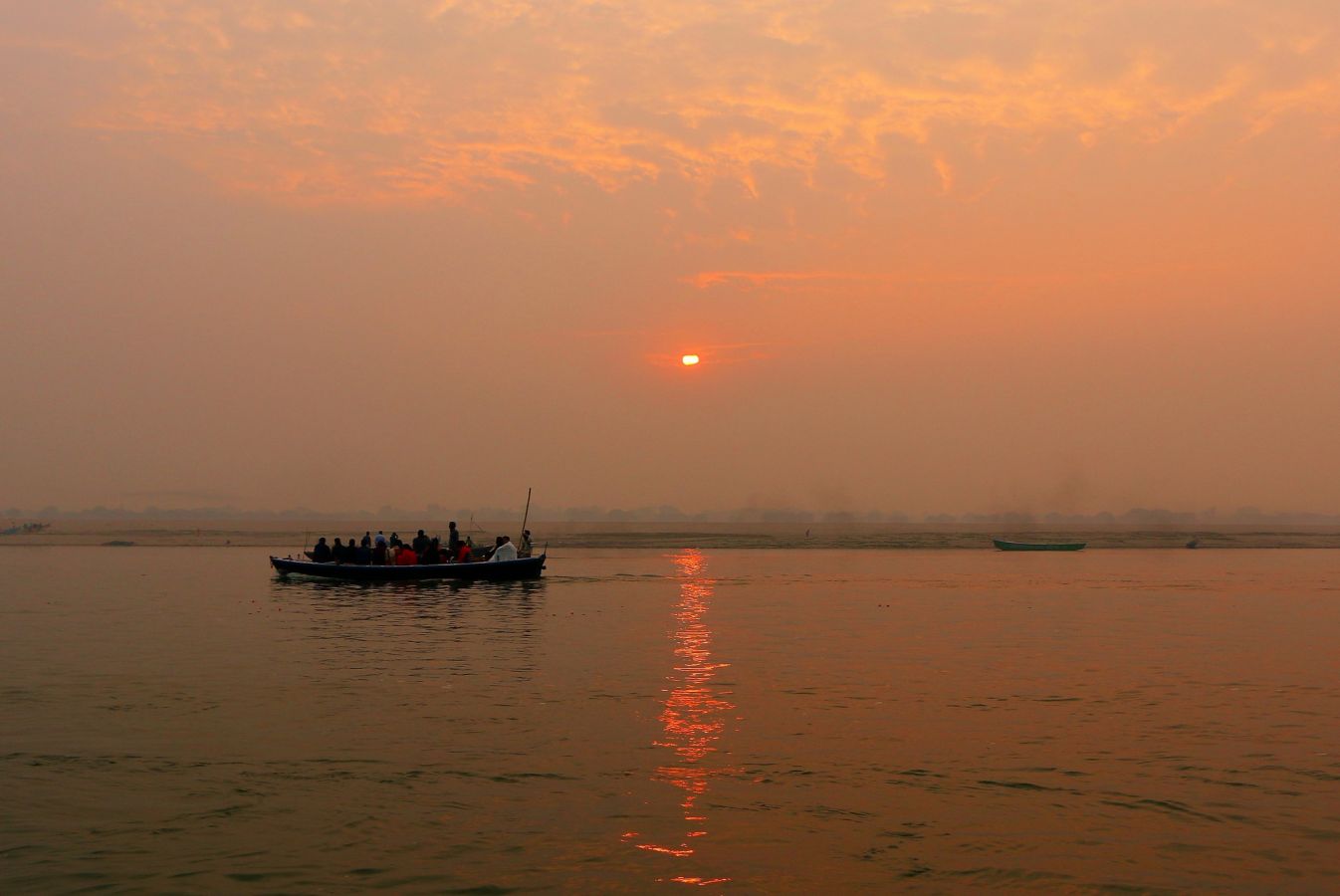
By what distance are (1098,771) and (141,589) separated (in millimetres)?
56429

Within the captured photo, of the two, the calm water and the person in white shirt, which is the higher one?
the person in white shirt

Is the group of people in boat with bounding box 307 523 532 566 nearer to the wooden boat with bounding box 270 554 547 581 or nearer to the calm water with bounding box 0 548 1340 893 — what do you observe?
the wooden boat with bounding box 270 554 547 581

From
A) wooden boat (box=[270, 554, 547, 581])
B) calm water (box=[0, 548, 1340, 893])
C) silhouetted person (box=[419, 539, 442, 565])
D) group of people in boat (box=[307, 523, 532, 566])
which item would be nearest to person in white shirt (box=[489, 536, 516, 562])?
group of people in boat (box=[307, 523, 532, 566])

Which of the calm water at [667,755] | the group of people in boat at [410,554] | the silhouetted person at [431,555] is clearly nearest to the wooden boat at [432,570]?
the group of people in boat at [410,554]

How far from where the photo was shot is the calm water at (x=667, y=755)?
43.0ft

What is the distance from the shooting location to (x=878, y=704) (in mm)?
23594

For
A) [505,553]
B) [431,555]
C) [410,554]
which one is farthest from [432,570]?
[505,553]

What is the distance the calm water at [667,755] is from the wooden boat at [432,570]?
15.0m

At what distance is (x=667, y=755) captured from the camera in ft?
61.5

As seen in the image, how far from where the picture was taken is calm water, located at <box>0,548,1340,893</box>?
13.1m

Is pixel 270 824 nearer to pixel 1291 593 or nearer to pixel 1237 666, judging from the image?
pixel 1237 666

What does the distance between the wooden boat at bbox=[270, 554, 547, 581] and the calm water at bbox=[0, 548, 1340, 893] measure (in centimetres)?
1498

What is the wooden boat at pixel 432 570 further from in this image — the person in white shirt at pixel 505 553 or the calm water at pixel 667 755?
the calm water at pixel 667 755

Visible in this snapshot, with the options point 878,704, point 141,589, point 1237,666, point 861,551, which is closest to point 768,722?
point 878,704
